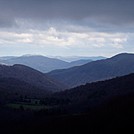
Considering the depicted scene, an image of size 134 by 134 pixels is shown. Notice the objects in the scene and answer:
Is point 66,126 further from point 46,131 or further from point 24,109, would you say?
point 24,109

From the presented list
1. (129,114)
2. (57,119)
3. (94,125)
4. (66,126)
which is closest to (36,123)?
(57,119)

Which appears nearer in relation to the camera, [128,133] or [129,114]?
[128,133]

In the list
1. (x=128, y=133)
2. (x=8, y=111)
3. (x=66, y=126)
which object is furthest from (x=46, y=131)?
(x=8, y=111)

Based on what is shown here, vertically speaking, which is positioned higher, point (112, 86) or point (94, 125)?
point (112, 86)

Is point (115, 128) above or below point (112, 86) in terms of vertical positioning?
below

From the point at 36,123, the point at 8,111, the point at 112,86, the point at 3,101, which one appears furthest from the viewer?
the point at 112,86

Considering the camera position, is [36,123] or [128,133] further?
[36,123]

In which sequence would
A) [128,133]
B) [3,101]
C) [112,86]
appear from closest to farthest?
1. [128,133]
2. [3,101]
3. [112,86]

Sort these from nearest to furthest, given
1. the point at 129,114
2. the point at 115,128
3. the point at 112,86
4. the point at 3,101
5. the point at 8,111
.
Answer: the point at 115,128 < the point at 129,114 < the point at 8,111 < the point at 3,101 < the point at 112,86

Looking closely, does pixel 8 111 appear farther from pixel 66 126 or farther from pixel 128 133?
pixel 128 133
